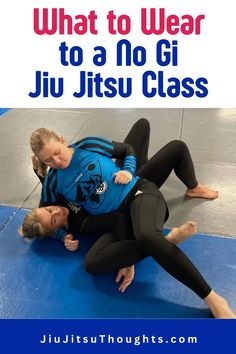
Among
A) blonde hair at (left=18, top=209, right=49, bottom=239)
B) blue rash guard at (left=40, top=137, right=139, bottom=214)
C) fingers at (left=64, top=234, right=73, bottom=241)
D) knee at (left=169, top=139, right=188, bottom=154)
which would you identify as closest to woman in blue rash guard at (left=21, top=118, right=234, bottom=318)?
blue rash guard at (left=40, top=137, right=139, bottom=214)

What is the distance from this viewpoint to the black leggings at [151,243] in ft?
6.68

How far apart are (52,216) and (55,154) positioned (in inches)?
18.9

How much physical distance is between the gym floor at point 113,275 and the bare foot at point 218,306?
0.10 m

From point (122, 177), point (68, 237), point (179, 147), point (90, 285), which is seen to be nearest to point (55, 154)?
point (122, 177)

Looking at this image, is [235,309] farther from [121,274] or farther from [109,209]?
[109,209]

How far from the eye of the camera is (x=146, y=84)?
4.39m

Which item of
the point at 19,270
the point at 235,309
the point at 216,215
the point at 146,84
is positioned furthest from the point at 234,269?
the point at 146,84

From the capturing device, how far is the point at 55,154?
222 cm

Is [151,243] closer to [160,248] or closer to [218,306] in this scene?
[160,248]

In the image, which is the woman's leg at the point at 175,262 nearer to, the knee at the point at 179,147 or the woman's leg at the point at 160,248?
the woman's leg at the point at 160,248

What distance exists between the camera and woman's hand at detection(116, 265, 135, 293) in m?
2.27

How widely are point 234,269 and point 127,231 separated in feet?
2.46

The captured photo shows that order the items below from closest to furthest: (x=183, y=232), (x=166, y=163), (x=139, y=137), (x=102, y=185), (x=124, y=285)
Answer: (x=183, y=232) → (x=124, y=285) → (x=102, y=185) → (x=166, y=163) → (x=139, y=137)

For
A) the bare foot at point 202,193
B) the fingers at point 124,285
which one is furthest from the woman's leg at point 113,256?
the bare foot at point 202,193
